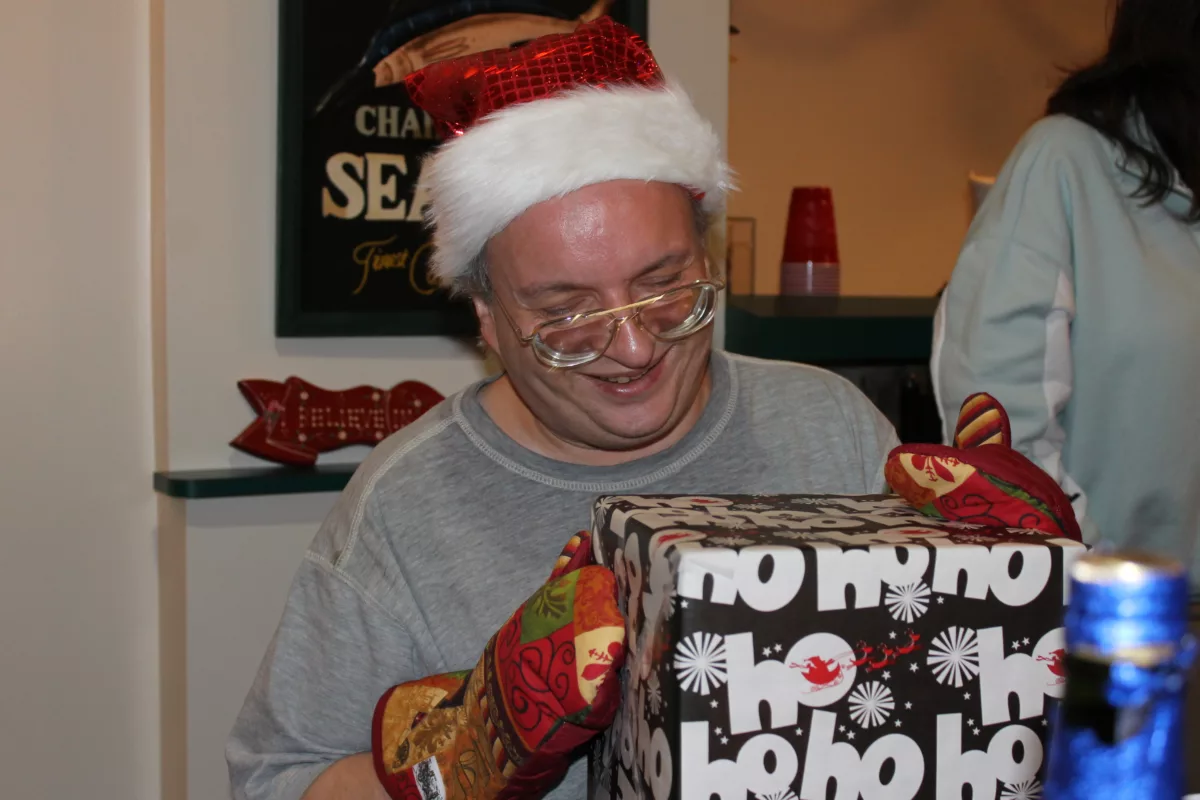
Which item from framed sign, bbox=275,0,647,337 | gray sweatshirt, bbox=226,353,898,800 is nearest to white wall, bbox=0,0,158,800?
framed sign, bbox=275,0,647,337

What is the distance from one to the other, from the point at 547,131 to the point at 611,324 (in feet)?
0.60

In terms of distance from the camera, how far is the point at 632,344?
1011 mm

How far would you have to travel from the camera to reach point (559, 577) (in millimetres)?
776

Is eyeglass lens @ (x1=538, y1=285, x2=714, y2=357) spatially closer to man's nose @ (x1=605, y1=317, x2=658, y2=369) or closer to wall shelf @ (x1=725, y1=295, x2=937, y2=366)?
man's nose @ (x1=605, y1=317, x2=658, y2=369)

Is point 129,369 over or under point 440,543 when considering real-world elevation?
over

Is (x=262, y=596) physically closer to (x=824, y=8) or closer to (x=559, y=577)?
(x=559, y=577)

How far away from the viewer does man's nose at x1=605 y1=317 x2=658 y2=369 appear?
1.01m

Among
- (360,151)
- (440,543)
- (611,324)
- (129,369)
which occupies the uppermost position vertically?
(360,151)

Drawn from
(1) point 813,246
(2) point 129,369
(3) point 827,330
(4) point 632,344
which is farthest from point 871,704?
(1) point 813,246

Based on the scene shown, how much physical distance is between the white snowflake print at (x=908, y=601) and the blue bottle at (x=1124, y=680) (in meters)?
0.27

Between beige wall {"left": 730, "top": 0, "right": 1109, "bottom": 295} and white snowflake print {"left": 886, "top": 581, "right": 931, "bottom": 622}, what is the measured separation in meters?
2.40

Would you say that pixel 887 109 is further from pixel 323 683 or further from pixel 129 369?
pixel 323 683

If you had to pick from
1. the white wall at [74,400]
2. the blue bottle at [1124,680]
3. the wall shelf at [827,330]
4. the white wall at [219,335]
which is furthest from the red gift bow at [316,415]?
the blue bottle at [1124,680]

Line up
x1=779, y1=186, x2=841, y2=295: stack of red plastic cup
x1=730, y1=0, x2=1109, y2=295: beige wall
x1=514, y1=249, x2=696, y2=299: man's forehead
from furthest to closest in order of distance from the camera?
x1=730, y1=0, x2=1109, y2=295: beige wall
x1=779, y1=186, x2=841, y2=295: stack of red plastic cup
x1=514, y1=249, x2=696, y2=299: man's forehead
